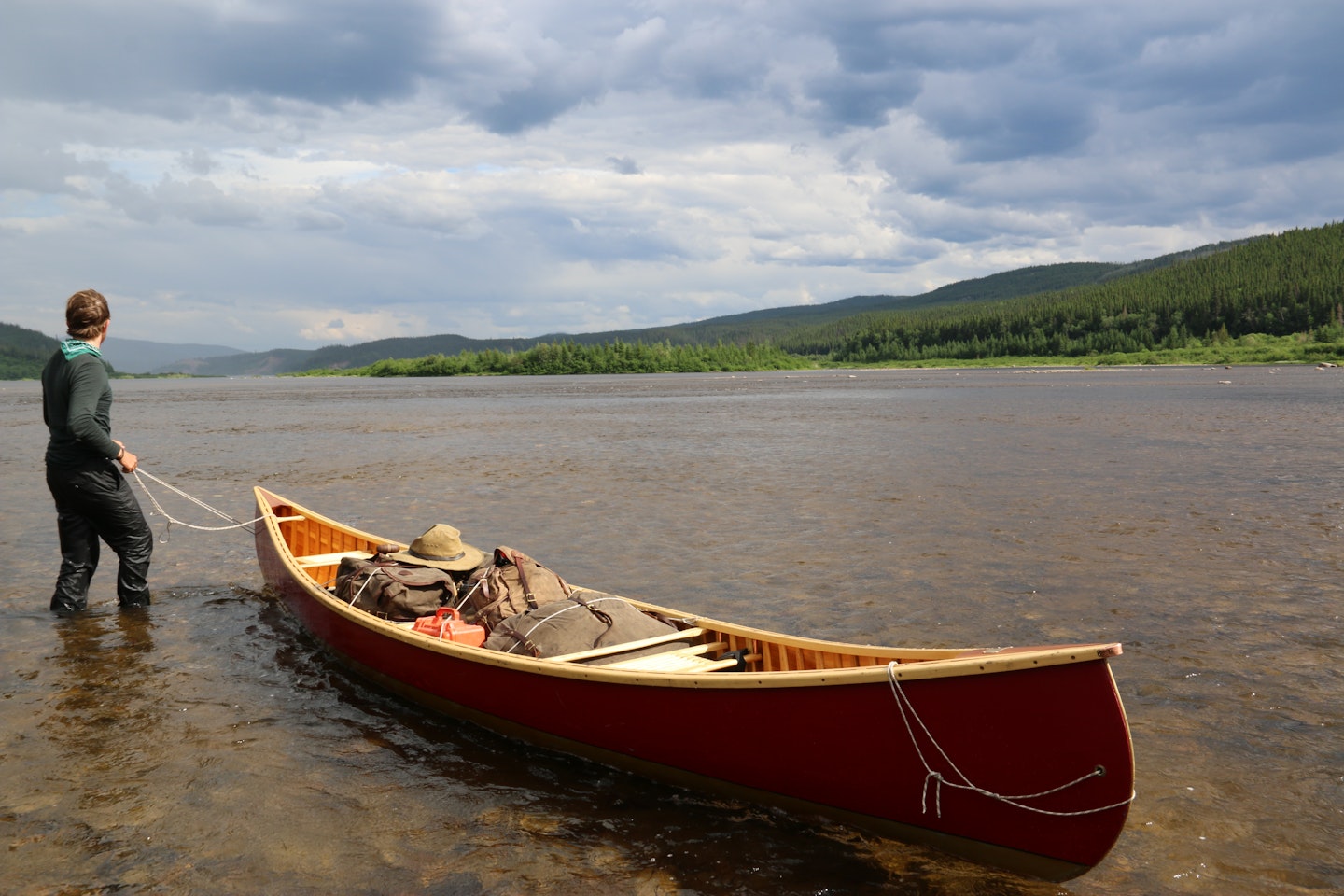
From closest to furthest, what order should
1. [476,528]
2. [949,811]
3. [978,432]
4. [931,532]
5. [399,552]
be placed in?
1. [949,811]
2. [399,552]
3. [931,532]
4. [476,528]
5. [978,432]

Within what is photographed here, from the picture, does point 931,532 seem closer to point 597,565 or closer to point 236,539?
point 597,565

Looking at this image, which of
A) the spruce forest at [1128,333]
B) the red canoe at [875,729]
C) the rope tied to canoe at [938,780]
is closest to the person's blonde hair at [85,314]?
the red canoe at [875,729]

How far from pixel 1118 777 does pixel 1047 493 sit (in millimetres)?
14895

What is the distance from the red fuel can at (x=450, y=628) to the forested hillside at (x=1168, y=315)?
154m

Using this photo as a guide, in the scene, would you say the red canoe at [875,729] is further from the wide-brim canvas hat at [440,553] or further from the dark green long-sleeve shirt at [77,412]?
the dark green long-sleeve shirt at [77,412]

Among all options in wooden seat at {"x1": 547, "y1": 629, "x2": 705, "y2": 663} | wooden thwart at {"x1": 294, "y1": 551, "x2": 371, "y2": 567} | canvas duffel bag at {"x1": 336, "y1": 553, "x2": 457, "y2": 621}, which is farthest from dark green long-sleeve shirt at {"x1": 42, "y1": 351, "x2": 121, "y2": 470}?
wooden seat at {"x1": 547, "y1": 629, "x2": 705, "y2": 663}

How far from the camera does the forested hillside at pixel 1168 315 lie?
138625 mm

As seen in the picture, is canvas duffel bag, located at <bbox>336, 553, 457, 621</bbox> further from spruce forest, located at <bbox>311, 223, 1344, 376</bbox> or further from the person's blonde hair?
spruce forest, located at <bbox>311, 223, 1344, 376</bbox>

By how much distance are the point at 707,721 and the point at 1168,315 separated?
554 ft

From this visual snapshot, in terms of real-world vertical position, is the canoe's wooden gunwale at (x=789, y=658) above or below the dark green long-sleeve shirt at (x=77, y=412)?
below

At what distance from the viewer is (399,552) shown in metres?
9.34

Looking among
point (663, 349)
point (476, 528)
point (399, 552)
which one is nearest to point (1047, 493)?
point (476, 528)

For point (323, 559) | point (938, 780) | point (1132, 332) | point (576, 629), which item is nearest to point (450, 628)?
point (576, 629)

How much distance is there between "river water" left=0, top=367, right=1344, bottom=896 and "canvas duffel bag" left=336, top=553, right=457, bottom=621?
32.4 inches
